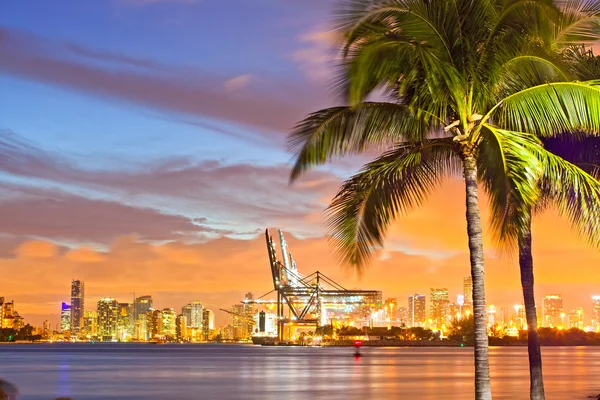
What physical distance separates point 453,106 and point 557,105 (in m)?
2.12

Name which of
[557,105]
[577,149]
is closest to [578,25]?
[557,105]

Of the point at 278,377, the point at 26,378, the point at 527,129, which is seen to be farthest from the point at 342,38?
the point at 26,378

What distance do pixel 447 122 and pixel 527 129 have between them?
1.62m

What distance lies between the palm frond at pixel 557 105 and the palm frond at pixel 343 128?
6.16 feet

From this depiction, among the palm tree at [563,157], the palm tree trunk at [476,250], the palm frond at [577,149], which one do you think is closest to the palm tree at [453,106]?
the palm tree trunk at [476,250]

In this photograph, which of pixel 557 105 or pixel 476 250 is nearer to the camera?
pixel 557 105

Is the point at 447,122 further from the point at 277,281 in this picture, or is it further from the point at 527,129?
the point at 277,281

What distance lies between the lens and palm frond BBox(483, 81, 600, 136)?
16359 millimetres

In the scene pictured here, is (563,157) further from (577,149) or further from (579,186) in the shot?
(579,186)

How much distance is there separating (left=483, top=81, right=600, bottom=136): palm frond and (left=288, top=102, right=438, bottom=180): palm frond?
6.16 ft

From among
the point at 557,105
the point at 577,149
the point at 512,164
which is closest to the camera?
the point at 557,105

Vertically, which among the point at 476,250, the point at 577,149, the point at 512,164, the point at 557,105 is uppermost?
the point at 577,149

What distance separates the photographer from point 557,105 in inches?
667

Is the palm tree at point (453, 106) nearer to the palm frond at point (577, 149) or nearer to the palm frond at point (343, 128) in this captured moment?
the palm frond at point (343, 128)
